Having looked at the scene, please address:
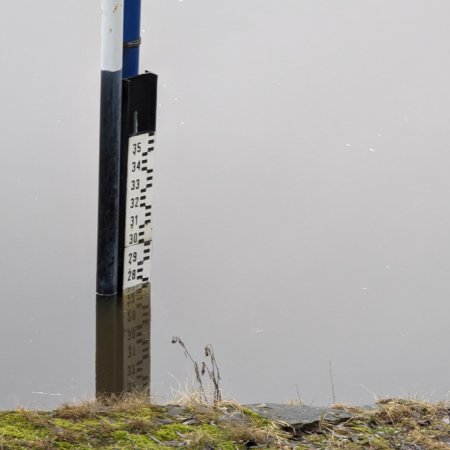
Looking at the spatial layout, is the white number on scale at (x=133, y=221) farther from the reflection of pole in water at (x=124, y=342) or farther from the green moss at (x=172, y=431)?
the green moss at (x=172, y=431)

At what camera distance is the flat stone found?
5.25m

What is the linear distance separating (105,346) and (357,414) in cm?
249

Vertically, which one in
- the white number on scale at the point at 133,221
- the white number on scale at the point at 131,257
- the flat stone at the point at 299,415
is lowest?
the flat stone at the point at 299,415

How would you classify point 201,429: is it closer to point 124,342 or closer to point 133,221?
point 124,342

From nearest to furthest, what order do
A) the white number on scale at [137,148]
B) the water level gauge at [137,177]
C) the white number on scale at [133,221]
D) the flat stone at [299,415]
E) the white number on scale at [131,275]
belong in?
1. the flat stone at [299,415]
2. the water level gauge at [137,177]
3. the white number on scale at [137,148]
4. the white number on scale at [133,221]
5. the white number on scale at [131,275]

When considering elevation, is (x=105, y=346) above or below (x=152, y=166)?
below

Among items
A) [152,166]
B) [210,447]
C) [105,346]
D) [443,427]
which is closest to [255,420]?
[210,447]

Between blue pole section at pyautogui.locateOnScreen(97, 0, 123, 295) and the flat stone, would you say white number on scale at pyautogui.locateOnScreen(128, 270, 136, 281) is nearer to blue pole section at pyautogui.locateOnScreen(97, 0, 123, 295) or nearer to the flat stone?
blue pole section at pyautogui.locateOnScreen(97, 0, 123, 295)

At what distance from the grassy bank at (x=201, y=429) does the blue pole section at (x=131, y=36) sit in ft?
9.52

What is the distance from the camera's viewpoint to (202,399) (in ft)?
18.7

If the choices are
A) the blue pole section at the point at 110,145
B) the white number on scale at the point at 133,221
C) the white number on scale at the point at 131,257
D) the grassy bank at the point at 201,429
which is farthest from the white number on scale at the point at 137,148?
the grassy bank at the point at 201,429

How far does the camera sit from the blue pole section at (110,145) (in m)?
7.46

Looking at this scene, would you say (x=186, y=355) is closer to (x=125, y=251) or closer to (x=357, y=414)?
(x=125, y=251)

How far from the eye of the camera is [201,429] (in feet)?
16.6
